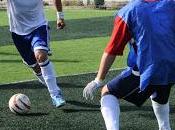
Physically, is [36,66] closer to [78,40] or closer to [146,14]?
[146,14]

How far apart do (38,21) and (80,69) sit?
A: 11.4 feet

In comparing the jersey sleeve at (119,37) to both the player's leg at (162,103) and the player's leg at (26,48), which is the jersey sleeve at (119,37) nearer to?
the player's leg at (162,103)

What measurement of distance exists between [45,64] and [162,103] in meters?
2.68

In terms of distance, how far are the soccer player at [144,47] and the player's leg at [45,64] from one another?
2470 mm

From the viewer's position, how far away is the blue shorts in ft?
26.8

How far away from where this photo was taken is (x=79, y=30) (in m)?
21.0

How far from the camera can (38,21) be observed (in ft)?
27.8

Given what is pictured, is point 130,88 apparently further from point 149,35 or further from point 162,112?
point 149,35

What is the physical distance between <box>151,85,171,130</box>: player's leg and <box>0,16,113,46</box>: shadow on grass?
1163cm

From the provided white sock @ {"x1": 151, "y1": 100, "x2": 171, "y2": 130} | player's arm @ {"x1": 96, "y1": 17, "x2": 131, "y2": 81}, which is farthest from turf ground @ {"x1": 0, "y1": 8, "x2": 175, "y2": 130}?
player's arm @ {"x1": 96, "y1": 17, "x2": 131, "y2": 81}

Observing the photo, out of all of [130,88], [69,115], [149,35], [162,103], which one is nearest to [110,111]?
Answer: [130,88]

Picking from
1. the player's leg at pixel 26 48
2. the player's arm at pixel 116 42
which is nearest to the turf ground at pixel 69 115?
the player's leg at pixel 26 48

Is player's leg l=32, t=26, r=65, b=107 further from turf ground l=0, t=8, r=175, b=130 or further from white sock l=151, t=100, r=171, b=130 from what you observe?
white sock l=151, t=100, r=171, b=130

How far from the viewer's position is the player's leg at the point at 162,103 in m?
5.72
